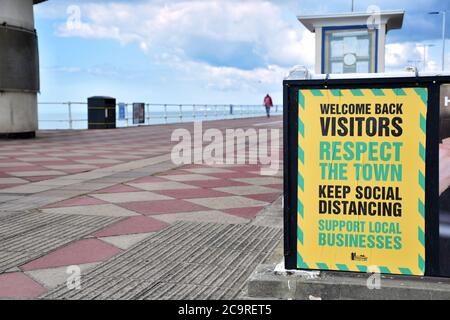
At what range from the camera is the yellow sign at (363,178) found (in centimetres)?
286

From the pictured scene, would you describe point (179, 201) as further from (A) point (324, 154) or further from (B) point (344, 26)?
(B) point (344, 26)

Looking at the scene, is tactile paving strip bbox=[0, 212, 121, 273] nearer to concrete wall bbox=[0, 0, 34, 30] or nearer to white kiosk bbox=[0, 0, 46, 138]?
white kiosk bbox=[0, 0, 46, 138]

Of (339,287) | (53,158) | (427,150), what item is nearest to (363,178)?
(427,150)

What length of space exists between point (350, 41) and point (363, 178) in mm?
8378

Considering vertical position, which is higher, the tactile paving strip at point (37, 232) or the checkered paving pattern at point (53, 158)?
the checkered paving pattern at point (53, 158)

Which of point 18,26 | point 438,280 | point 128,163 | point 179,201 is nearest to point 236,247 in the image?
point 438,280

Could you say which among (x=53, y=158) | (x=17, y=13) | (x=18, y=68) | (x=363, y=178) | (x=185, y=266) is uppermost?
(x=17, y=13)

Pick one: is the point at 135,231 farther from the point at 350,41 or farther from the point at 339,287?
the point at 350,41

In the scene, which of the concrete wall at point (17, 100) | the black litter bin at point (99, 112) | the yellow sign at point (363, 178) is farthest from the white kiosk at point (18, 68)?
the yellow sign at point (363, 178)

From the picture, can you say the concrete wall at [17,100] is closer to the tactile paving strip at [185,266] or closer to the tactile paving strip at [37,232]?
the tactile paving strip at [37,232]

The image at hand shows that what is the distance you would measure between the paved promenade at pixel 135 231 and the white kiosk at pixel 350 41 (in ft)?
10.9

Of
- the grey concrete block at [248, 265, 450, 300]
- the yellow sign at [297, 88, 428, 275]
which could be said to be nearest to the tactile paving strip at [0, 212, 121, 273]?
the grey concrete block at [248, 265, 450, 300]

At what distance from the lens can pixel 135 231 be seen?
15.4 feet

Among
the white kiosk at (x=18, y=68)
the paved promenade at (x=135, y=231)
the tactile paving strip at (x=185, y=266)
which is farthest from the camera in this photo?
the white kiosk at (x=18, y=68)
